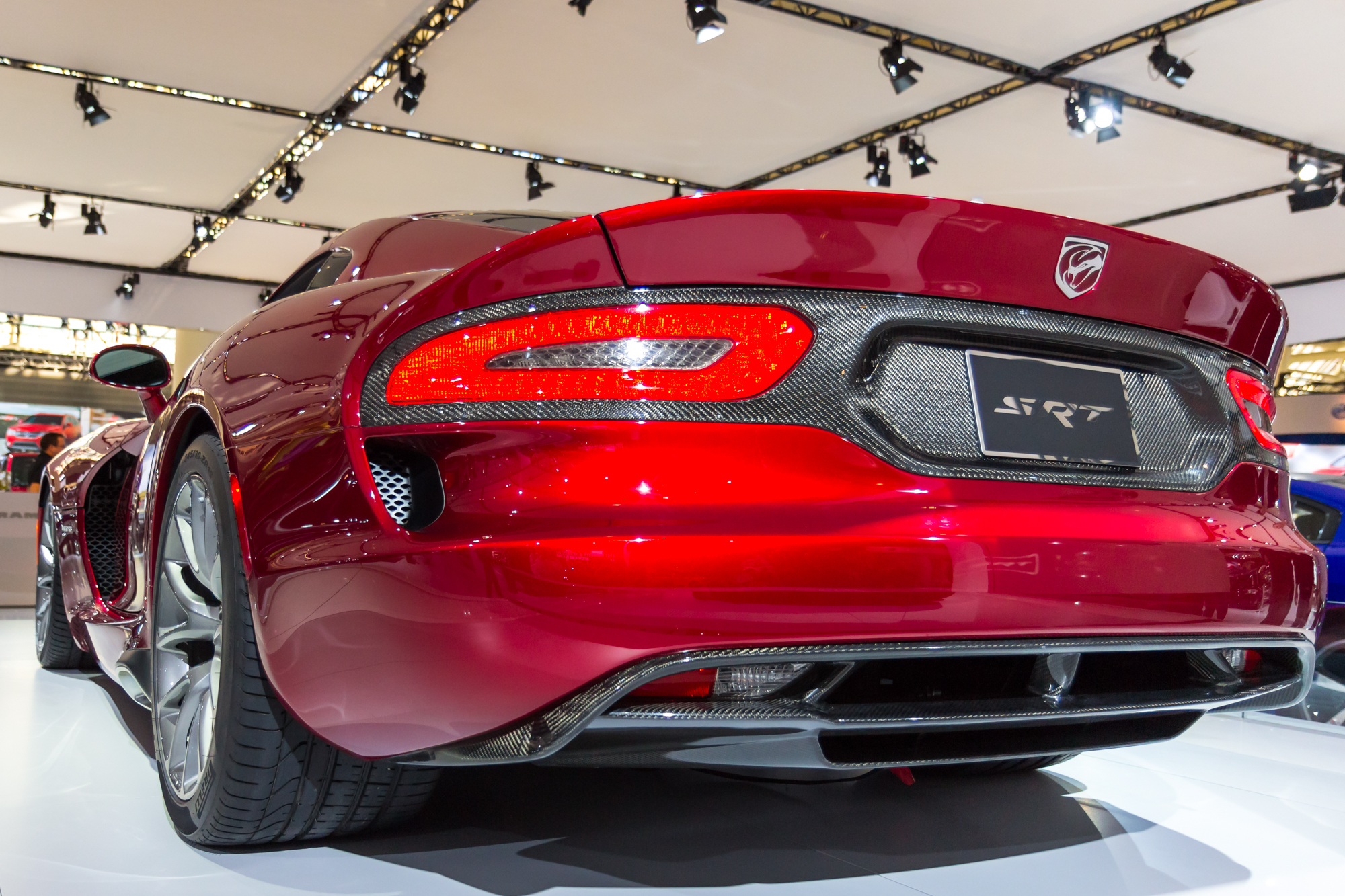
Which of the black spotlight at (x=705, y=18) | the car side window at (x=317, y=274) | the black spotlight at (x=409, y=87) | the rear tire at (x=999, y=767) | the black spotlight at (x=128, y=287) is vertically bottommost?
the rear tire at (x=999, y=767)

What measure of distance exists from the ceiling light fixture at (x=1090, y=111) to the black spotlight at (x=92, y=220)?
9039 millimetres

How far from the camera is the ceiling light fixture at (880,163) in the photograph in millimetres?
8703

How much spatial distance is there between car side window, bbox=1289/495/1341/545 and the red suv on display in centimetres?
1173

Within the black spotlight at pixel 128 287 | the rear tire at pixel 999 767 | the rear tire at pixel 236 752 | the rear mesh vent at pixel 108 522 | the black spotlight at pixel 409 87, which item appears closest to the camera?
the rear tire at pixel 236 752

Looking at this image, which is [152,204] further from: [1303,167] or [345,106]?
[1303,167]

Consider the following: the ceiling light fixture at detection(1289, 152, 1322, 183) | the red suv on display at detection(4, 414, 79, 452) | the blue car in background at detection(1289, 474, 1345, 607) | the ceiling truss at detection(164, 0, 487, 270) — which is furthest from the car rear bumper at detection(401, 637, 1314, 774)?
the red suv on display at detection(4, 414, 79, 452)

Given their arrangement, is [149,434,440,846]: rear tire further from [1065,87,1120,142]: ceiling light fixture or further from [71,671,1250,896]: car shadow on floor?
[1065,87,1120,142]: ceiling light fixture

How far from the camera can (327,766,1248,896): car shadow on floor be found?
152 centimetres

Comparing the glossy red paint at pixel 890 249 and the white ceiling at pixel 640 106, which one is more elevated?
the white ceiling at pixel 640 106

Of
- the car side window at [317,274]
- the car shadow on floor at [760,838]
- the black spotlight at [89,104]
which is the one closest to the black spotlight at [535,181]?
the black spotlight at [89,104]

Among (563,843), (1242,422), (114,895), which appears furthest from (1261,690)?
(114,895)

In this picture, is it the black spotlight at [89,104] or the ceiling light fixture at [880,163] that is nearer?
the black spotlight at [89,104]

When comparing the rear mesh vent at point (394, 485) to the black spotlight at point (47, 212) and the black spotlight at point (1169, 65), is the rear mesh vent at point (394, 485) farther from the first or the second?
the black spotlight at point (47, 212)

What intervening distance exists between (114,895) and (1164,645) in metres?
1.43
